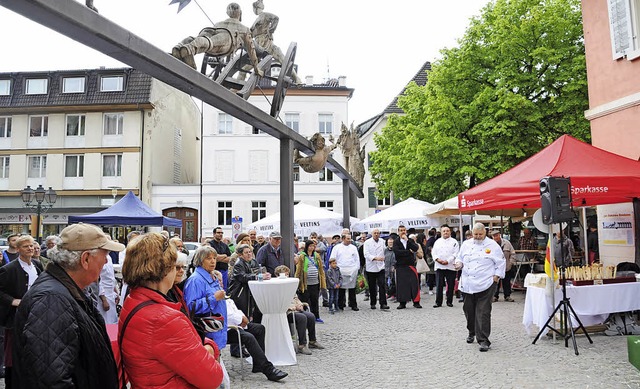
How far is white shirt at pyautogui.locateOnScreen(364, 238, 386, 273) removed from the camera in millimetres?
12828

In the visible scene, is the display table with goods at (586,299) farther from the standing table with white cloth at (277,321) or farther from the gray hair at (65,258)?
the gray hair at (65,258)

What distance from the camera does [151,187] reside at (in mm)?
35906

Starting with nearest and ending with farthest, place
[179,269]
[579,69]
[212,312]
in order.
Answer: [179,269] → [212,312] → [579,69]

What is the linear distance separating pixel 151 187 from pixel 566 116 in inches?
1044

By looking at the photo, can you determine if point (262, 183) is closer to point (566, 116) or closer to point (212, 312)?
point (566, 116)

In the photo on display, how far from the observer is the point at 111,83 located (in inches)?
1423

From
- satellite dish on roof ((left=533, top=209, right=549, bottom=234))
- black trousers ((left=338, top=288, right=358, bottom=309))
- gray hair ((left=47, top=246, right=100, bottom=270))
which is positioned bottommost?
black trousers ((left=338, top=288, right=358, bottom=309))

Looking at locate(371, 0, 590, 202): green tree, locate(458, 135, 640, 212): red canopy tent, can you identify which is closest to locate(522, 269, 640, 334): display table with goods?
locate(458, 135, 640, 212): red canopy tent

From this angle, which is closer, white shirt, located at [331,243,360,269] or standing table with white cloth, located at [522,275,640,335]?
standing table with white cloth, located at [522,275,640,335]

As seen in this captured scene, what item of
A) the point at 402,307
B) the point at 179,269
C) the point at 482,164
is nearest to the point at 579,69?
the point at 482,164

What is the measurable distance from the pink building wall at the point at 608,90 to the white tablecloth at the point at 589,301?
4.26m

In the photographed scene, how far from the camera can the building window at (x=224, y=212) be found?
3719cm

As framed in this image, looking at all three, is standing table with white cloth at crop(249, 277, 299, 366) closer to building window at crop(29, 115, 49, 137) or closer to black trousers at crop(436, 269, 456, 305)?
black trousers at crop(436, 269, 456, 305)

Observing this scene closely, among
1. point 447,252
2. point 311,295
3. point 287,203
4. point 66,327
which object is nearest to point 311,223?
point 447,252
